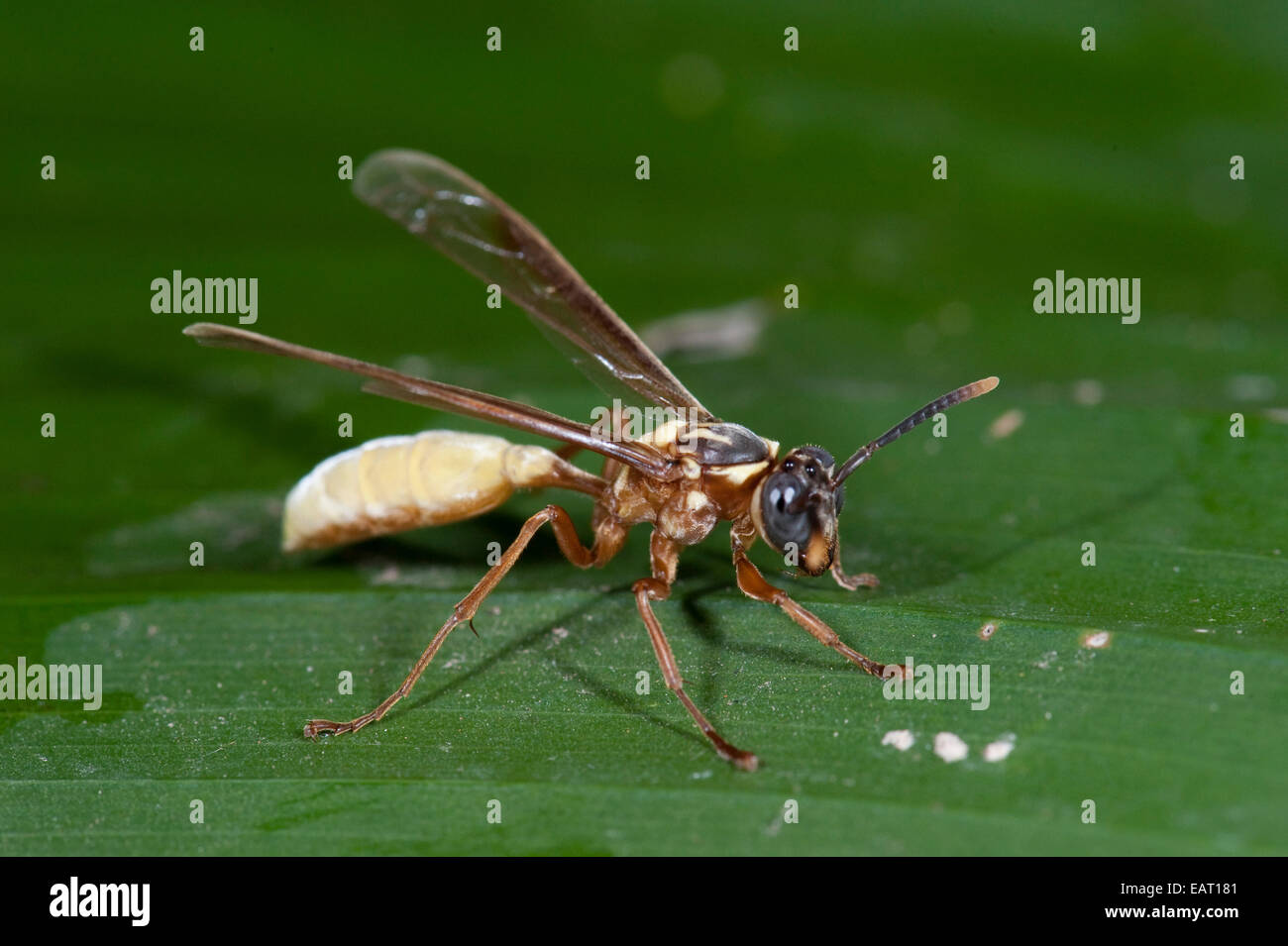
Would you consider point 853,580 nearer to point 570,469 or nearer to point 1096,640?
point 1096,640

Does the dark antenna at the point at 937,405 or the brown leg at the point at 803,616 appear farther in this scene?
the dark antenna at the point at 937,405

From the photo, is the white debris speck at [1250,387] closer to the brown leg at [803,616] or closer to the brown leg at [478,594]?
the brown leg at [803,616]

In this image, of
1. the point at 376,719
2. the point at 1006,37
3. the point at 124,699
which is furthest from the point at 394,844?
the point at 1006,37

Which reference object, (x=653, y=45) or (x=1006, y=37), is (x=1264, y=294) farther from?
(x=653, y=45)

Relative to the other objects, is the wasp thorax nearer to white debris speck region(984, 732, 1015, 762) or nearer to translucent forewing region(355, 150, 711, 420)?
translucent forewing region(355, 150, 711, 420)
